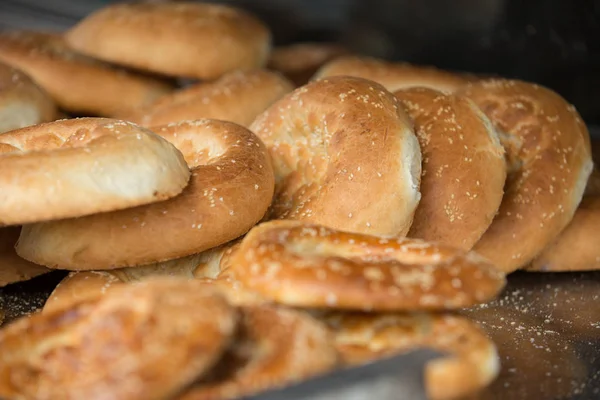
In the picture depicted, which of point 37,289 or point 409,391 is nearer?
point 409,391

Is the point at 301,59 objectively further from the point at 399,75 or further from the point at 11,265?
the point at 11,265

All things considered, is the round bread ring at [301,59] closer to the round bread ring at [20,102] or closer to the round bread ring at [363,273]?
the round bread ring at [20,102]

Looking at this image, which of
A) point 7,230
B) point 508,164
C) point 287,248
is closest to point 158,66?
point 7,230

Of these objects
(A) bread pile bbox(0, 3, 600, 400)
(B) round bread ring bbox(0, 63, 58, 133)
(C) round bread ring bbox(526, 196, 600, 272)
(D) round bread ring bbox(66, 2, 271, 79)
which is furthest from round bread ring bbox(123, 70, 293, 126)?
(C) round bread ring bbox(526, 196, 600, 272)

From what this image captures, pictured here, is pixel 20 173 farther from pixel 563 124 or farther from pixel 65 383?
pixel 563 124

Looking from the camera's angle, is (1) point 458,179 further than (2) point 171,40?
No

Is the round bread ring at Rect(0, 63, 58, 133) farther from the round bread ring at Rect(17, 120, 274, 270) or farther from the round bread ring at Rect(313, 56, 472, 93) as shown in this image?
the round bread ring at Rect(313, 56, 472, 93)

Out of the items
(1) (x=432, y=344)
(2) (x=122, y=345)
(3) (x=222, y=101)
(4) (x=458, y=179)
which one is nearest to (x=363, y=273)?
(1) (x=432, y=344)
